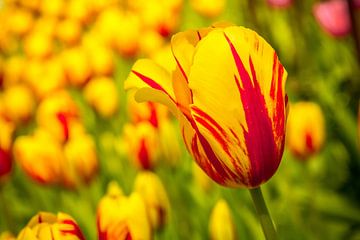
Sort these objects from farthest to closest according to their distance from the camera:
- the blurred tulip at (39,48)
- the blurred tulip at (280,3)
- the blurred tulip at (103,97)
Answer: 1. the blurred tulip at (39,48)
2. the blurred tulip at (280,3)
3. the blurred tulip at (103,97)

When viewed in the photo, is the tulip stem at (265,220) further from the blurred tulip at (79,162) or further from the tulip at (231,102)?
the blurred tulip at (79,162)

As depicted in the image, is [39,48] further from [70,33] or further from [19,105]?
[19,105]

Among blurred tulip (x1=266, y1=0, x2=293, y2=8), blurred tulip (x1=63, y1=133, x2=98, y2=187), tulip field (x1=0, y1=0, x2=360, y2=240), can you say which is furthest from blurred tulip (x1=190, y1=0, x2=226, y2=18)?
blurred tulip (x1=63, y1=133, x2=98, y2=187)

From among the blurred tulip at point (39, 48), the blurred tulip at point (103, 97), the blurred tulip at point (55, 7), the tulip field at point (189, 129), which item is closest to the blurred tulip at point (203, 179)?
the tulip field at point (189, 129)

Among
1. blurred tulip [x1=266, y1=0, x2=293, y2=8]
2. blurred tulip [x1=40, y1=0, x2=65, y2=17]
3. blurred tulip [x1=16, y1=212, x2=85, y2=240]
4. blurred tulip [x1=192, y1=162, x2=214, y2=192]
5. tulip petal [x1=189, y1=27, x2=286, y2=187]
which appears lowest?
blurred tulip [x1=192, y1=162, x2=214, y2=192]

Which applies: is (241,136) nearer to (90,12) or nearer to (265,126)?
(265,126)

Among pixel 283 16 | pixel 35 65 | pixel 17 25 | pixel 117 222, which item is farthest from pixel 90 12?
pixel 117 222

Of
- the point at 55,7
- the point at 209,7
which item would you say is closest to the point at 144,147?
the point at 209,7

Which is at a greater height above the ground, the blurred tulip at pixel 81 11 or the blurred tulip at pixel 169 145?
the blurred tulip at pixel 81 11

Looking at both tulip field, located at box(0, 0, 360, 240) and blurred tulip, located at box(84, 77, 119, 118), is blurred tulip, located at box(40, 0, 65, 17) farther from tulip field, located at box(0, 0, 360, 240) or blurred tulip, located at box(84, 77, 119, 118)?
blurred tulip, located at box(84, 77, 119, 118)
